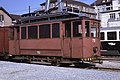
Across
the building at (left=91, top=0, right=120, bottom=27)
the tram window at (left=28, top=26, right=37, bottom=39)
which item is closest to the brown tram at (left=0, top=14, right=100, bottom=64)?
the tram window at (left=28, top=26, right=37, bottom=39)

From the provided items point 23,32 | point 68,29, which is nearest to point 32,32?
point 23,32

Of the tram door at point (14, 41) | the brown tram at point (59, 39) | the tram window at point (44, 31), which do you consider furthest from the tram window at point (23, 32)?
the tram window at point (44, 31)

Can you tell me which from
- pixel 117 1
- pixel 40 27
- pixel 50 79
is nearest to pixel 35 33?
pixel 40 27

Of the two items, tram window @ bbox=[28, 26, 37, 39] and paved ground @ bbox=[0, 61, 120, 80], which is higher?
tram window @ bbox=[28, 26, 37, 39]

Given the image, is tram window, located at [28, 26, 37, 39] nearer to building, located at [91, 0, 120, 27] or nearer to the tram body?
the tram body

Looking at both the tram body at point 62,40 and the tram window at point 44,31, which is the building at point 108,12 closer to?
the tram body at point 62,40

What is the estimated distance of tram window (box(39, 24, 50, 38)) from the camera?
17.6 metres

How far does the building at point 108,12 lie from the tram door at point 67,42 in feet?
115

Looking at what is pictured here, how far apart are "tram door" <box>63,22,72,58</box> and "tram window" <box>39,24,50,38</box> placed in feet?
4.66

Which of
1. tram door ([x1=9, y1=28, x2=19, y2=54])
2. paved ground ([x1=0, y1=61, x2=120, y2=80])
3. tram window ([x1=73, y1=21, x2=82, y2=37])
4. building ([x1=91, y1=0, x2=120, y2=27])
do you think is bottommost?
paved ground ([x1=0, y1=61, x2=120, y2=80])

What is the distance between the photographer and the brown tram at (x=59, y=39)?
626 inches

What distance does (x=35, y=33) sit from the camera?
18625 mm

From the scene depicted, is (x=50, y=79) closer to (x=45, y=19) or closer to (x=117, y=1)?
(x=45, y=19)

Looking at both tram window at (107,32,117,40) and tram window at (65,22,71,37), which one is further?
tram window at (107,32,117,40)
